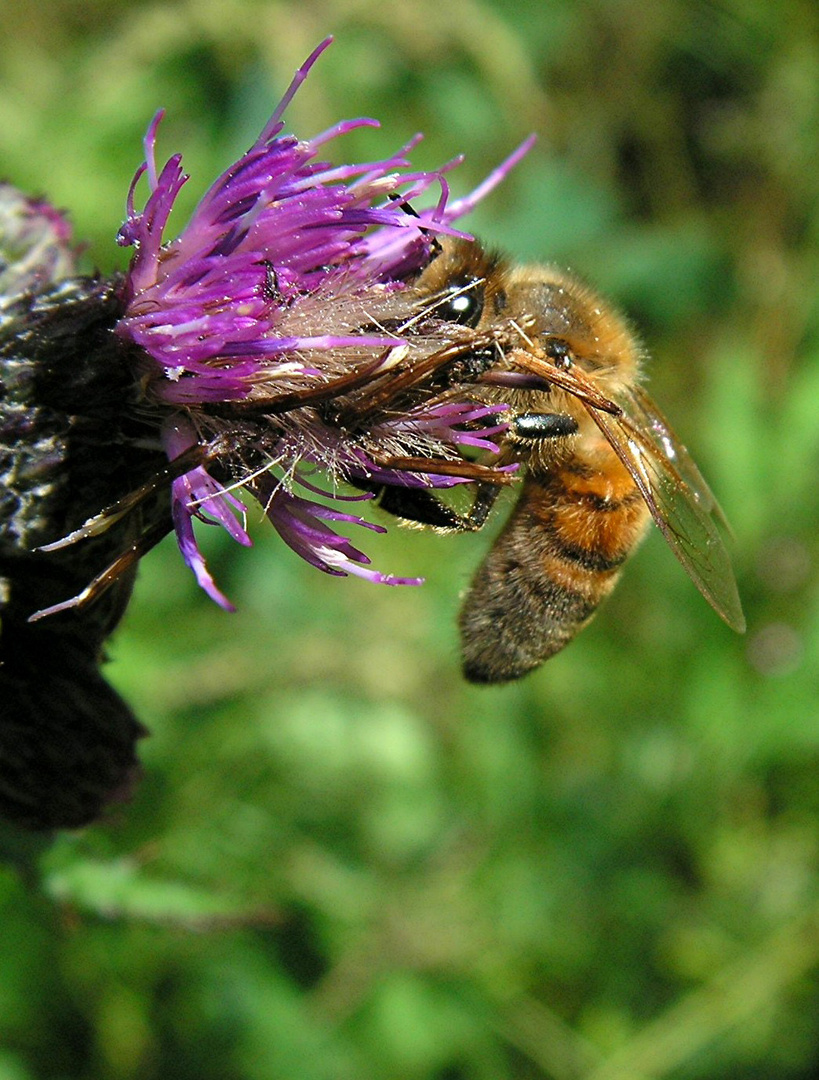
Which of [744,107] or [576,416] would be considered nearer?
[576,416]

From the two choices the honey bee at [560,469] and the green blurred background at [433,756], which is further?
the green blurred background at [433,756]

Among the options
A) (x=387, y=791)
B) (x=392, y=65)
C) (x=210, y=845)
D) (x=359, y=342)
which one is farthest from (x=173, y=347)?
(x=392, y=65)

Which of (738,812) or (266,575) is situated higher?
(266,575)

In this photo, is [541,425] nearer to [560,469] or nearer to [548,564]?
[560,469]

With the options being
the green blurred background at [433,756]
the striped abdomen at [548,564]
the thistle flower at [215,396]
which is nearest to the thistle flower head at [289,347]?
the thistle flower at [215,396]

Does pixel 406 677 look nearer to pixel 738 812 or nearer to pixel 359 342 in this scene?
pixel 738 812

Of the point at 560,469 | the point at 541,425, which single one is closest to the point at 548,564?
the point at 560,469

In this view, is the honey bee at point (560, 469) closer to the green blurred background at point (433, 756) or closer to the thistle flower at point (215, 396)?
the thistle flower at point (215, 396)
